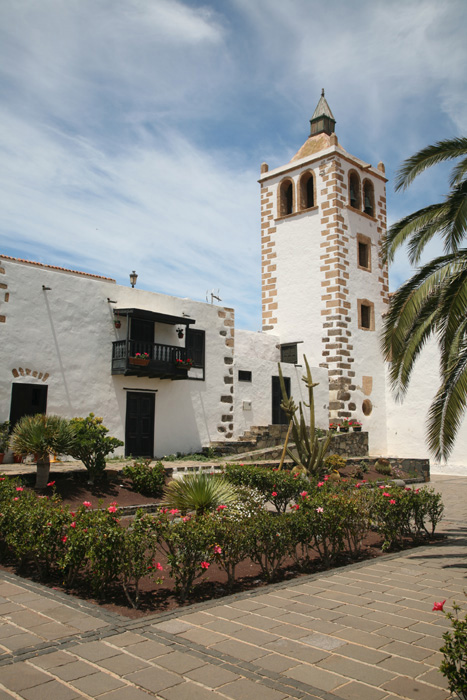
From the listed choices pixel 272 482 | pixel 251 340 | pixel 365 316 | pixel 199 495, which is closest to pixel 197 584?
pixel 199 495

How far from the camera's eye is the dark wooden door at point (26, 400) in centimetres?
1411

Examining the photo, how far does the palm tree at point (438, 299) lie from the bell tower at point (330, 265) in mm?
13603

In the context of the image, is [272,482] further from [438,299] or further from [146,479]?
[438,299]

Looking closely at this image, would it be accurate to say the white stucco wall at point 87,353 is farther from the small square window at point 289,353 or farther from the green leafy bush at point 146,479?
the small square window at point 289,353

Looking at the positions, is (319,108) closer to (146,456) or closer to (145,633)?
(146,456)

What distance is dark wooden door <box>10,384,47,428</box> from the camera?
14106mm

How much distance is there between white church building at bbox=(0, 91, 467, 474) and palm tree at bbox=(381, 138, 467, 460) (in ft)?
10.9

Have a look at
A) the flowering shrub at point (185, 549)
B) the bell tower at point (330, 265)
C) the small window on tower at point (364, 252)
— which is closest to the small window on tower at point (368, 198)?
the bell tower at point (330, 265)

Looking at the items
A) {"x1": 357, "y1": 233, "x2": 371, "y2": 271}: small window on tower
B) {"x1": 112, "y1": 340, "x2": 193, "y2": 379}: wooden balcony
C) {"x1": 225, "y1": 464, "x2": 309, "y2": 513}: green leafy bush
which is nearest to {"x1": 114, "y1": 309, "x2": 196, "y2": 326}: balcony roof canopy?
{"x1": 112, "y1": 340, "x2": 193, "y2": 379}: wooden balcony

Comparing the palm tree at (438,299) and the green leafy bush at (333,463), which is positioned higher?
the palm tree at (438,299)

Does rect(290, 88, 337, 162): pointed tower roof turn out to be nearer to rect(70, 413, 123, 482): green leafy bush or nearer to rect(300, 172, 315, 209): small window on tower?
rect(300, 172, 315, 209): small window on tower

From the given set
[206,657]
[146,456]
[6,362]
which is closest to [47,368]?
[6,362]

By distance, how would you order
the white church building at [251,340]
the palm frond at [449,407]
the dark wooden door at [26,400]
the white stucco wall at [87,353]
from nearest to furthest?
the palm frond at [449,407] → the dark wooden door at [26,400] → the white stucco wall at [87,353] → the white church building at [251,340]

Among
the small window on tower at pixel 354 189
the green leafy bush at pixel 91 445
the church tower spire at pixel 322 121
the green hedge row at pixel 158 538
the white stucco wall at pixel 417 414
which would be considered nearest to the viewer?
the green hedge row at pixel 158 538
